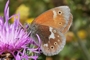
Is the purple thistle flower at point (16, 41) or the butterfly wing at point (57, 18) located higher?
the butterfly wing at point (57, 18)

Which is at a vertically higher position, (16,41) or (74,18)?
(74,18)

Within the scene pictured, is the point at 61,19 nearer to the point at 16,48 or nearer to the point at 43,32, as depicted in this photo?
the point at 43,32

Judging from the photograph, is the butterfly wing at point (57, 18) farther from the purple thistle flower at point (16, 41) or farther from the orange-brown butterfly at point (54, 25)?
the purple thistle flower at point (16, 41)

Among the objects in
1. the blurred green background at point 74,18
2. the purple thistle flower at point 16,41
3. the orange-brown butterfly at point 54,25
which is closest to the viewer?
the purple thistle flower at point 16,41

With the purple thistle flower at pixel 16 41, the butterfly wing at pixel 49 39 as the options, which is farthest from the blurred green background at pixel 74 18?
the purple thistle flower at pixel 16 41

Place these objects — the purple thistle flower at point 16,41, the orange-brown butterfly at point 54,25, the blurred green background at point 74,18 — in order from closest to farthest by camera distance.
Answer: the purple thistle flower at point 16,41 → the orange-brown butterfly at point 54,25 → the blurred green background at point 74,18

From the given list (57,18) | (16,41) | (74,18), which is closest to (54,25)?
(57,18)

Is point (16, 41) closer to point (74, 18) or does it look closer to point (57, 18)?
point (57, 18)
